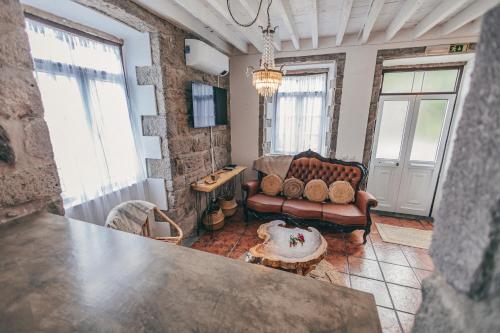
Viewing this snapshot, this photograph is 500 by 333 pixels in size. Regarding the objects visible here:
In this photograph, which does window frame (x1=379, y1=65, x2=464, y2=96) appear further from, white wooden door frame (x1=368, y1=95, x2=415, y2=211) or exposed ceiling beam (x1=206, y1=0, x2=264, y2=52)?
exposed ceiling beam (x1=206, y1=0, x2=264, y2=52)

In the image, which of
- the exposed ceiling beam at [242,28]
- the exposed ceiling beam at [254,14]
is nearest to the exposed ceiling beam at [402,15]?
the exposed ceiling beam at [254,14]

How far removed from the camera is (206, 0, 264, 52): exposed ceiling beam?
1985mm

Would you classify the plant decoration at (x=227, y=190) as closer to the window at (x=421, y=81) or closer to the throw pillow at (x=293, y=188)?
the throw pillow at (x=293, y=188)

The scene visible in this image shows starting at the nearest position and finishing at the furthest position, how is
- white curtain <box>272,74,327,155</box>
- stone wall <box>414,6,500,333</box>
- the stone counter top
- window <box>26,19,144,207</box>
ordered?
stone wall <box>414,6,500,333</box>, the stone counter top, window <box>26,19,144,207</box>, white curtain <box>272,74,327,155</box>

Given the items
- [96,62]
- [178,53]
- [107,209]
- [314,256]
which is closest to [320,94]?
[178,53]

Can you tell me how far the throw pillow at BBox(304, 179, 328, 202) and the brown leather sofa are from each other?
0.28 feet

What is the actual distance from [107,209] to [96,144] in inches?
25.6

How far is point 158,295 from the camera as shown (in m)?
0.57

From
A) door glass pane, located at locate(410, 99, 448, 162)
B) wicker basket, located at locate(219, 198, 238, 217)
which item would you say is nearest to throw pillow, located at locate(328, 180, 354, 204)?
door glass pane, located at locate(410, 99, 448, 162)

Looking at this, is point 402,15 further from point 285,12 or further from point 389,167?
point 389,167

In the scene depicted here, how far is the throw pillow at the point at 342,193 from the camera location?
10.0ft

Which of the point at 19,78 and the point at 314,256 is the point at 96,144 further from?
the point at 314,256

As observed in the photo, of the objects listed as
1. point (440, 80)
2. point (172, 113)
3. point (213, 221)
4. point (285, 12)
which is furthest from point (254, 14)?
point (440, 80)

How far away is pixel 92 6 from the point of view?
1679 millimetres
